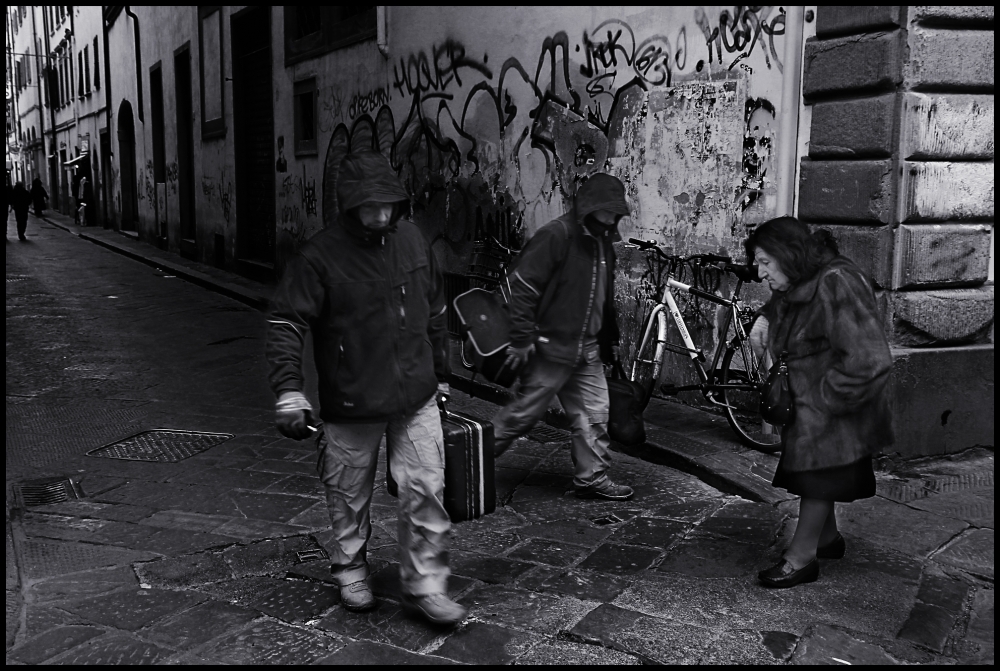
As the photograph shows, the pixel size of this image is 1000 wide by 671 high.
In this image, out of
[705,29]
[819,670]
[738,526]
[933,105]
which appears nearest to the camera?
[819,670]

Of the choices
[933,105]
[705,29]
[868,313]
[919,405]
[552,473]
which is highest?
[705,29]

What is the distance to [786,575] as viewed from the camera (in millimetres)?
3793

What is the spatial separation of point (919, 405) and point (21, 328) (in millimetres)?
9414

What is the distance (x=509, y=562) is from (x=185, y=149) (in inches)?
698

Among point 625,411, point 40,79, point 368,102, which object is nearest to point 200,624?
point 625,411

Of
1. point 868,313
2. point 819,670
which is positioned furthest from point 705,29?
point 819,670

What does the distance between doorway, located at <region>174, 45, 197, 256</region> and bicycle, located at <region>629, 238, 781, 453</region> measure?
48.7 feet

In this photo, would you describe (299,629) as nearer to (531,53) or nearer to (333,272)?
(333,272)

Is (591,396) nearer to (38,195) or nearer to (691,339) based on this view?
(691,339)

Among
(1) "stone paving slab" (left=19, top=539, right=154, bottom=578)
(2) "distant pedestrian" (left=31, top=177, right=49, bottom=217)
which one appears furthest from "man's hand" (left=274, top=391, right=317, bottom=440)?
(2) "distant pedestrian" (left=31, top=177, right=49, bottom=217)

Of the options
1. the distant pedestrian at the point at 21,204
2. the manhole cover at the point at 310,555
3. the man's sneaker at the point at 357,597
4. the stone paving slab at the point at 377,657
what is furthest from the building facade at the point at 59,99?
the stone paving slab at the point at 377,657

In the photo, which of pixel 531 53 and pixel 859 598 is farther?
pixel 531 53

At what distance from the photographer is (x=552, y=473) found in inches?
215

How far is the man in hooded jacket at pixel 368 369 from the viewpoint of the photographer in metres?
3.32
